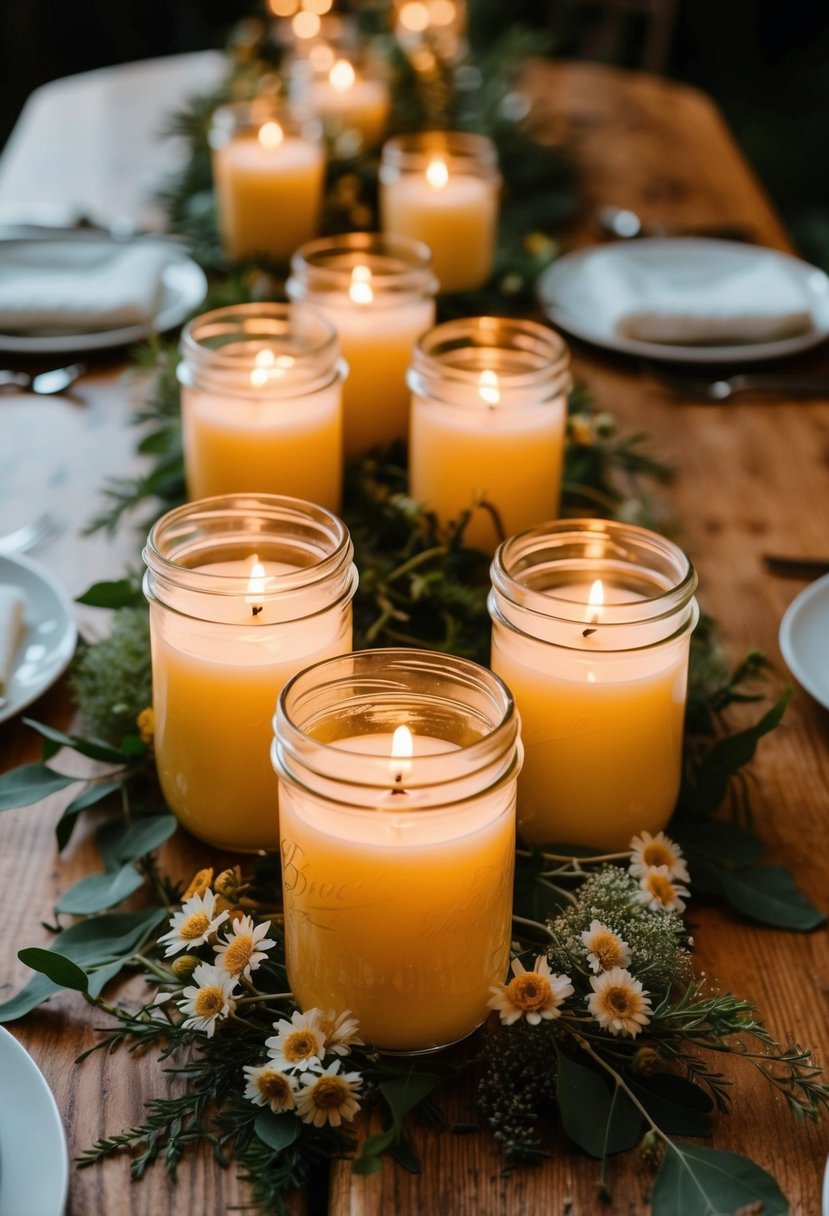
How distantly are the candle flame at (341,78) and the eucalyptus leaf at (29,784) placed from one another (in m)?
1.68

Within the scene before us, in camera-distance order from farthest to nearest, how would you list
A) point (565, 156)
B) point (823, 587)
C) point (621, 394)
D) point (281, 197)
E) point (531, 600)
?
point (565, 156), point (281, 197), point (621, 394), point (823, 587), point (531, 600)

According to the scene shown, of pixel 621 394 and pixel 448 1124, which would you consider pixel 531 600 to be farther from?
pixel 621 394

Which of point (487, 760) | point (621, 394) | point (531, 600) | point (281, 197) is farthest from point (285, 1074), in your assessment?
point (281, 197)

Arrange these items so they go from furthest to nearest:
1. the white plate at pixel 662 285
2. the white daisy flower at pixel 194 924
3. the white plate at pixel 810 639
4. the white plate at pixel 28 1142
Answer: the white plate at pixel 662 285, the white plate at pixel 810 639, the white daisy flower at pixel 194 924, the white plate at pixel 28 1142

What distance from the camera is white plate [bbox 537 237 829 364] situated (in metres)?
1.80

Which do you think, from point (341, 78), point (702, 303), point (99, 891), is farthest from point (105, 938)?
point (341, 78)

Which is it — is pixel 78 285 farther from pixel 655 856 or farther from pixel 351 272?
pixel 655 856

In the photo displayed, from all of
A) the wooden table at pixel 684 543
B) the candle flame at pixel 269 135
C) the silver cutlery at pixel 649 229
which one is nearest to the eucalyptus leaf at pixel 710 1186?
the wooden table at pixel 684 543

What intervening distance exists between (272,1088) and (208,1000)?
0.20 feet

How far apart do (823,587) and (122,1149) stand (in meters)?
0.80

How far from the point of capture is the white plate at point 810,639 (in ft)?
3.60

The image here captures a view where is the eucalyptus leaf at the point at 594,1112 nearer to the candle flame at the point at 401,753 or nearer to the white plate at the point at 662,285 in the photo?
the candle flame at the point at 401,753

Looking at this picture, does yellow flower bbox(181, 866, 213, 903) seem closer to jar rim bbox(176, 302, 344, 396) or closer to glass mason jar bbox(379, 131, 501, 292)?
jar rim bbox(176, 302, 344, 396)

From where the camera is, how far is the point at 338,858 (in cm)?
70
